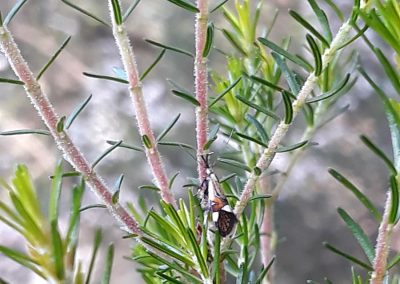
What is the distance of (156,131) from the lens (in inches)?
51.1

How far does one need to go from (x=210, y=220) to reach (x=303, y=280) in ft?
3.06

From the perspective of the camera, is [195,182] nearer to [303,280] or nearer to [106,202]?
[106,202]

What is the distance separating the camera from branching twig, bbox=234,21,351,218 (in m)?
0.32

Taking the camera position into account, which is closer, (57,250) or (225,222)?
(57,250)

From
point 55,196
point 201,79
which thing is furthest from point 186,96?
point 55,196

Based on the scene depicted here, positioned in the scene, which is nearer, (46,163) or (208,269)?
(208,269)

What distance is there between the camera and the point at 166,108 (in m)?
1.40

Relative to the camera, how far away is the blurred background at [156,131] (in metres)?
1.26

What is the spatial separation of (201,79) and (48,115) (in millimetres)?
96

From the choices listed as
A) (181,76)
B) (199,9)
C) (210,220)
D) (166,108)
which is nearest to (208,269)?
(210,220)

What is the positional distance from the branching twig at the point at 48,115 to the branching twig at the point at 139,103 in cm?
4

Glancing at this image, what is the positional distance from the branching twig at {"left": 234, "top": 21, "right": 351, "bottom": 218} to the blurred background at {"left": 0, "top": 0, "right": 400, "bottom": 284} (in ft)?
2.62

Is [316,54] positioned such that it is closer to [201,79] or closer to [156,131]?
[201,79]

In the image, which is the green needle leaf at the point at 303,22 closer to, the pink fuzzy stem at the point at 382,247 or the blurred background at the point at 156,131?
the pink fuzzy stem at the point at 382,247
